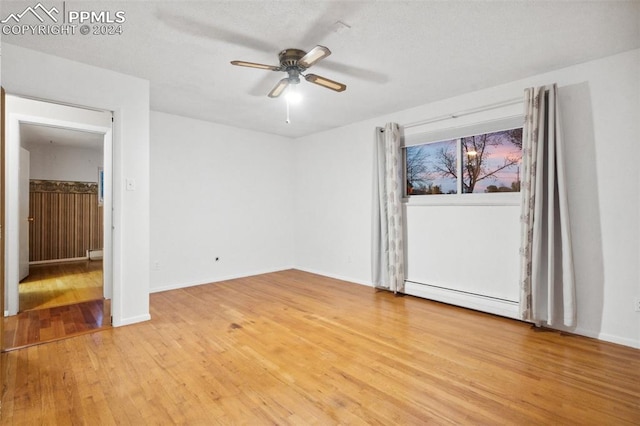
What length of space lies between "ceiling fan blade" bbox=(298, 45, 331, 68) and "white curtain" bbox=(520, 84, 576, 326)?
2.22 metres

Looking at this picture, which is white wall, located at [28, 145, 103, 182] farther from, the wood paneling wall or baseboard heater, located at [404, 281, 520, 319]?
baseboard heater, located at [404, 281, 520, 319]

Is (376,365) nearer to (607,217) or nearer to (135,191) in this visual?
(607,217)

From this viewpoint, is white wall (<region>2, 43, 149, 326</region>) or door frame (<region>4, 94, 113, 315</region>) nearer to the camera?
white wall (<region>2, 43, 149, 326</region>)

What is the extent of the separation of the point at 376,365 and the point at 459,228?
2.20 metres

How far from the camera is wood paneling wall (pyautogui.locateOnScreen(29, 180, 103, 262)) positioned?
21.2 feet

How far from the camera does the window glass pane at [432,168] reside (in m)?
4.01

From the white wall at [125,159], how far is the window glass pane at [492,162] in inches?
149

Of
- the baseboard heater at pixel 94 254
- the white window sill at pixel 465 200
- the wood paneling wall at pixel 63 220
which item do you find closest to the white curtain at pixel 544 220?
the white window sill at pixel 465 200

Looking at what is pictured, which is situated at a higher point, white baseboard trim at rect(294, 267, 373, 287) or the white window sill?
the white window sill

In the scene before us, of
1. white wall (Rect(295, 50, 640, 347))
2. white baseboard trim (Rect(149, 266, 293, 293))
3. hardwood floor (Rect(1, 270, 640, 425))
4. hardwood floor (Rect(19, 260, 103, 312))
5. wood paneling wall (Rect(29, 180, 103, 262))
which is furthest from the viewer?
wood paneling wall (Rect(29, 180, 103, 262))

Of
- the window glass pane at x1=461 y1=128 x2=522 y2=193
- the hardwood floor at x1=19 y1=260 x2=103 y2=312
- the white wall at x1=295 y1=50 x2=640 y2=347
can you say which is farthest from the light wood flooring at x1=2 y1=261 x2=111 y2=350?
the white wall at x1=295 y1=50 x2=640 y2=347

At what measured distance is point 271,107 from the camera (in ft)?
13.6

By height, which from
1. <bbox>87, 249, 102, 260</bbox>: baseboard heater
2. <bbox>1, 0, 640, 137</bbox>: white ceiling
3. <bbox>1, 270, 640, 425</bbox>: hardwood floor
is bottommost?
<bbox>1, 270, 640, 425</bbox>: hardwood floor

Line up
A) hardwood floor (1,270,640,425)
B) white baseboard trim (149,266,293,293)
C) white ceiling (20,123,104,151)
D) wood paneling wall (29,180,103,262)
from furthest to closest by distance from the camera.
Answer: wood paneling wall (29,180,103,262), white ceiling (20,123,104,151), white baseboard trim (149,266,293,293), hardwood floor (1,270,640,425)
